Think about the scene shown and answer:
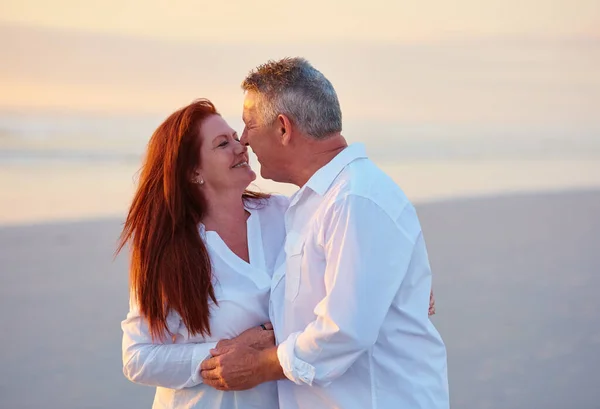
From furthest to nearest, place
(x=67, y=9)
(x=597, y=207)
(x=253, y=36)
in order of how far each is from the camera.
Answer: (x=67, y=9), (x=253, y=36), (x=597, y=207)

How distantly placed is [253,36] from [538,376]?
14.0 m

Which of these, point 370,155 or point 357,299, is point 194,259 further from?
point 370,155

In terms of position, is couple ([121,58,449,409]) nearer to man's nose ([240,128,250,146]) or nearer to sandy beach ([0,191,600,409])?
man's nose ([240,128,250,146])

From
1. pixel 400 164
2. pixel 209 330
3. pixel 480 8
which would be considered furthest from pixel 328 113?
pixel 480 8

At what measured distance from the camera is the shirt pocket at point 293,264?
8.79ft

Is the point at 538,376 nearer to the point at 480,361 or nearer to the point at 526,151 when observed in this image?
the point at 480,361

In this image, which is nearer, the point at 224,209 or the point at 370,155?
the point at 224,209

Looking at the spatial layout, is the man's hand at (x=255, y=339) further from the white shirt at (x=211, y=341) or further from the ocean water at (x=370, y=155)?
the ocean water at (x=370, y=155)

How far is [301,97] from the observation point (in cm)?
267

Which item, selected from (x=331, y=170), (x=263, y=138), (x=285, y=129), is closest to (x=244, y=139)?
(x=263, y=138)

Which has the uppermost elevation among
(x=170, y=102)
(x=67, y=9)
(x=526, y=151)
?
(x=67, y=9)

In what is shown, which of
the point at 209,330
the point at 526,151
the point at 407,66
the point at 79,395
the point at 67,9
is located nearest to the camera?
the point at 209,330

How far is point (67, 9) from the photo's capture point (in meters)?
19.9

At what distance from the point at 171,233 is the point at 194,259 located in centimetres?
14
